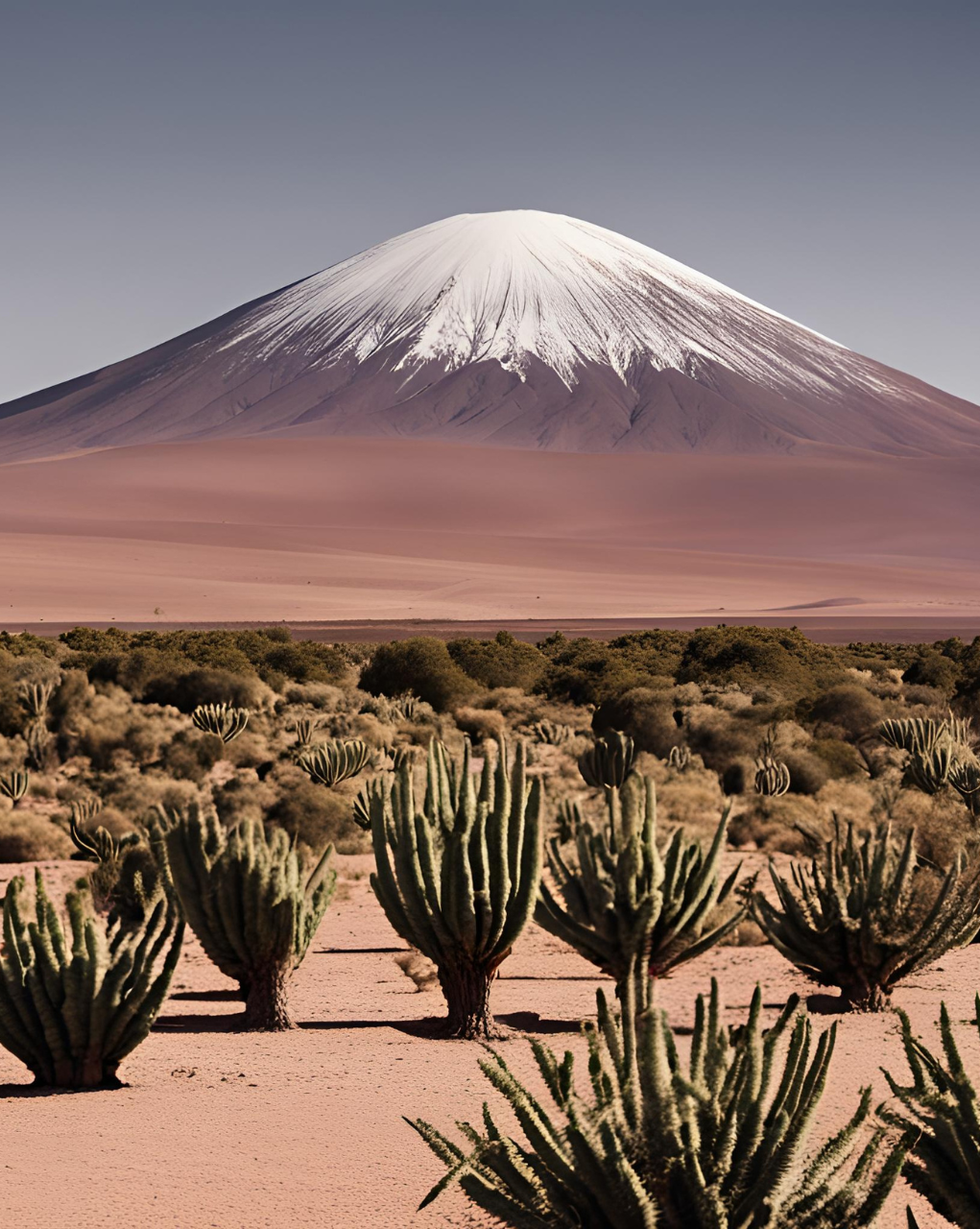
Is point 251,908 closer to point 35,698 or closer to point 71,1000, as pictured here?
point 71,1000

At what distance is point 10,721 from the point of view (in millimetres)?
22234

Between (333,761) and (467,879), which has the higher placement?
(467,879)

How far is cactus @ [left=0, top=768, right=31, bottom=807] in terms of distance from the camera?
1658 centimetres

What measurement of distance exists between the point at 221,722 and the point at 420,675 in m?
7.63

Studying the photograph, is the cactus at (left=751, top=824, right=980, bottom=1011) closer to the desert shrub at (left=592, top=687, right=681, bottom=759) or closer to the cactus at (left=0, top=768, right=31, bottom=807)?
the cactus at (left=0, top=768, right=31, bottom=807)

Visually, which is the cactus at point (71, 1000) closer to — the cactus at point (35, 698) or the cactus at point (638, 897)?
the cactus at point (638, 897)

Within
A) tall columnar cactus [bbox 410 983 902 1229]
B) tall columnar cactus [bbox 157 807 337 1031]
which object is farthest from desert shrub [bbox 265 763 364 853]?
tall columnar cactus [bbox 410 983 902 1229]

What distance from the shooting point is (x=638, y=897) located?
8.27 metres

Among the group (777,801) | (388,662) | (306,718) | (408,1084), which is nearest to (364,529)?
(388,662)

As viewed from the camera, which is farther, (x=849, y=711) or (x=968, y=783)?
(x=849, y=711)

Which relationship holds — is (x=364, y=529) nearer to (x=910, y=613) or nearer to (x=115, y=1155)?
(x=910, y=613)

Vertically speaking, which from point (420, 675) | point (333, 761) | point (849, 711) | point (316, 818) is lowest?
point (316, 818)

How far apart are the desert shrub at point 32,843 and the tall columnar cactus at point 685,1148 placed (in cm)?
1103

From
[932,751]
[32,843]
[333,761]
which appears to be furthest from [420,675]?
[32,843]
